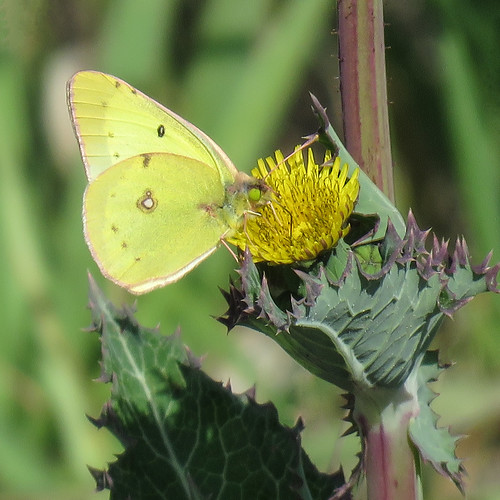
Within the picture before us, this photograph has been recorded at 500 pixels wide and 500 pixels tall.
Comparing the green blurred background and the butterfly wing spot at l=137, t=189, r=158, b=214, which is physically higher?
the butterfly wing spot at l=137, t=189, r=158, b=214

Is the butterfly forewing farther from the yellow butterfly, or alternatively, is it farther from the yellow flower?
the yellow flower

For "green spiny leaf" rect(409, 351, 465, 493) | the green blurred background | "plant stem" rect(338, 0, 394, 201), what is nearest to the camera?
"plant stem" rect(338, 0, 394, 201)

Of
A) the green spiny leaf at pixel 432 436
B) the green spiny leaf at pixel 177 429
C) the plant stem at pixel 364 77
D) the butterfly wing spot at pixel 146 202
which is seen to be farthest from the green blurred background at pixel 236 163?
the plant stem at pixel 364 77

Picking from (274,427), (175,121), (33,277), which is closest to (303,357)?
(274,427)

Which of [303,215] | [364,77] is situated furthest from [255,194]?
[364,77]

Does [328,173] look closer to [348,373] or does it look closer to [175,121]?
[348,373]

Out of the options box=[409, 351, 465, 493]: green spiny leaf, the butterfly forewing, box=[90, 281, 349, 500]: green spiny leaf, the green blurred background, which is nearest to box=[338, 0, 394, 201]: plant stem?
box=[409, 351, 465, 493]: green spiny leaf

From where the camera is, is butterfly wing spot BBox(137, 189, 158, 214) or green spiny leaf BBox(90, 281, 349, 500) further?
butterfly wing spot BBox(137, 189, 158, 214)

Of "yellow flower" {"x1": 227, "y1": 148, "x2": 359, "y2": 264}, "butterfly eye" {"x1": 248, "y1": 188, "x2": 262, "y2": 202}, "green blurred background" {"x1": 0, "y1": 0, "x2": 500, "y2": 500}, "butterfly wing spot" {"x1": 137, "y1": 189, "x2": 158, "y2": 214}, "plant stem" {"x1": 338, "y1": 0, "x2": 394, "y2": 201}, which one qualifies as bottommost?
"green blurred background" {"x1": 0, "y1": 0, "x2": 500, "y2": 500}
